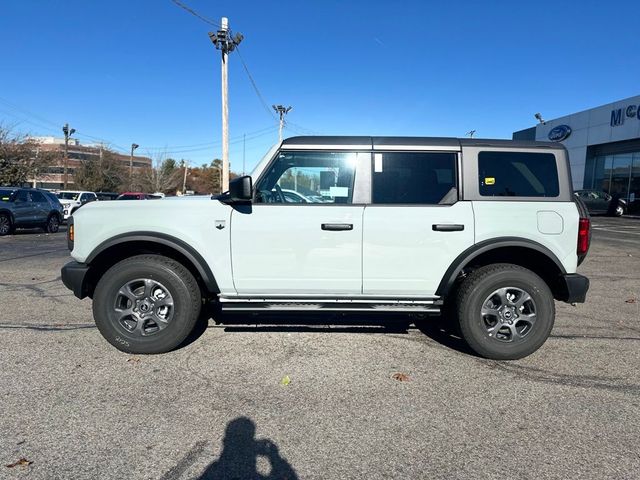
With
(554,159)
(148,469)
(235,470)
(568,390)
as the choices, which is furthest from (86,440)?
(554,159)

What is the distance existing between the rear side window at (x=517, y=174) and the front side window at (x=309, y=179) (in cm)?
126

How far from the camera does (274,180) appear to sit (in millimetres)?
4273

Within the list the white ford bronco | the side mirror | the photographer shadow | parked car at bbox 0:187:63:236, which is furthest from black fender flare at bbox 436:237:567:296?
parked car at bbox 0:187:63:236

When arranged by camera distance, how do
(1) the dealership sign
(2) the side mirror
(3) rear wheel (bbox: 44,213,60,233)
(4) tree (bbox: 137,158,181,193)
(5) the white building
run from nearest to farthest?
(2) the side mirror, (3) rear wheel (bbox: 44,213,60,233), (1) the dealership sign, (5) the white building, (4) tree (bbox: 137,158,181,193)

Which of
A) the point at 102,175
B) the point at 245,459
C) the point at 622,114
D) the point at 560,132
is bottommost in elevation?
the point at 245,459

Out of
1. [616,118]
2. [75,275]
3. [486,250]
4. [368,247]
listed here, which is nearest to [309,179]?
[368,247]

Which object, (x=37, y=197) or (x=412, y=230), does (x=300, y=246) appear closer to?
(x=412, y=230)

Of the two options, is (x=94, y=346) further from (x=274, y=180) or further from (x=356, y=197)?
(x=356, y=197)

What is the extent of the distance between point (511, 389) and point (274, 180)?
Result: 9.07 ft

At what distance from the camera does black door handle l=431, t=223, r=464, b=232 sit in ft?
13.2

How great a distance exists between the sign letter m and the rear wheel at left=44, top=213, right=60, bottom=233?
33.3m

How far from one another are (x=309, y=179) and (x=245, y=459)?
2.54m

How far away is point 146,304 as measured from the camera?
13.4ft

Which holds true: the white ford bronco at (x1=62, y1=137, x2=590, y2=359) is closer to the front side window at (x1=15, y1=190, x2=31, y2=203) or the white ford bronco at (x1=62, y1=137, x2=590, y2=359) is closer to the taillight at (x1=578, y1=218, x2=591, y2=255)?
the taillight at (x1=578, y1=218, x2=591, y2=255)
